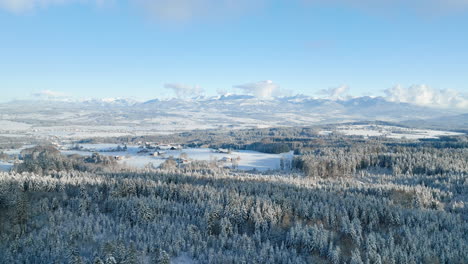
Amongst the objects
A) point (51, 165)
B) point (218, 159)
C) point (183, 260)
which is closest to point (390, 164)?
point (218, 159)

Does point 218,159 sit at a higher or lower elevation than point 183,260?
lower

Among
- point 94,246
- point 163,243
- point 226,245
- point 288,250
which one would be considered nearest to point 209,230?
point 226,245

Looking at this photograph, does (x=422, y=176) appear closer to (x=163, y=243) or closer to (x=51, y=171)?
(x=163, y=243)

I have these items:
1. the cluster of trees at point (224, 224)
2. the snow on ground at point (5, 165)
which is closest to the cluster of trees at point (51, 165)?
the snow on ground at point (5, 165)

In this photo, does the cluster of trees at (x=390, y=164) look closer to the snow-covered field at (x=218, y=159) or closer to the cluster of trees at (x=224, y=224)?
the snow-covered field at (x=218, y=159)

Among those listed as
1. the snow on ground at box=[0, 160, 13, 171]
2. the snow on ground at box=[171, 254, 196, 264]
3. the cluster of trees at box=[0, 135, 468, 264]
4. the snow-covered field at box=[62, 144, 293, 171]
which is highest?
the cluster of trees at box=[0, 135, 468, 264]

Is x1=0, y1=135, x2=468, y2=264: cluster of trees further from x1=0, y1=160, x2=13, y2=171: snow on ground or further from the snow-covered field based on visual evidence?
the snow-covered field

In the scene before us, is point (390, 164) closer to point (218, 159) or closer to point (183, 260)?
point (218, 159)

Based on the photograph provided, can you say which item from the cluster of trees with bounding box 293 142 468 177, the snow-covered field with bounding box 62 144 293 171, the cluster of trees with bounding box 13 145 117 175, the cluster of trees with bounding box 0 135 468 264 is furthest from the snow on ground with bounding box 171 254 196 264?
the snow-covered field with bounding box 62 144 293 171
